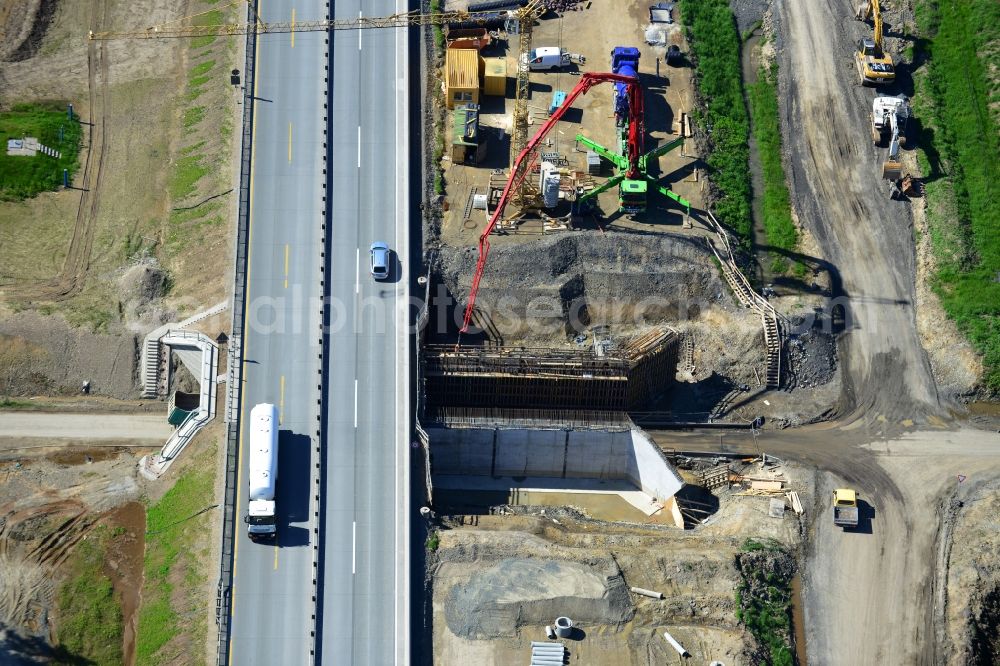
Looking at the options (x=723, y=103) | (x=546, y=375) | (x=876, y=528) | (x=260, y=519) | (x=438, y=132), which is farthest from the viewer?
(x=723, y=103)

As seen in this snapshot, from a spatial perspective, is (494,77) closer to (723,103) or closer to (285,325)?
(723,103)

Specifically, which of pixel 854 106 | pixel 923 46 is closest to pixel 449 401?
pixel 854 106

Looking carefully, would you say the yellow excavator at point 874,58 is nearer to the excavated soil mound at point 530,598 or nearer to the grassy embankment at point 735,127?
the grassy embankment at point 735,127

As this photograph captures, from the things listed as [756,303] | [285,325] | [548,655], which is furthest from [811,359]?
[285,325]

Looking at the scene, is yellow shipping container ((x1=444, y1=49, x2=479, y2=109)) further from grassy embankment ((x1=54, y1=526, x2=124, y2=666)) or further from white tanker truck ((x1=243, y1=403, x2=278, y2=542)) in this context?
grassy embankment ((x1=54, y1=526, x2=124, y2=666))

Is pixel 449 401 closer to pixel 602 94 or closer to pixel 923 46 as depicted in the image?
pixel 602 94

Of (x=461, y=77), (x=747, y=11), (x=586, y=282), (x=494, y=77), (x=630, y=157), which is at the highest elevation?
(x=747, y=11)
